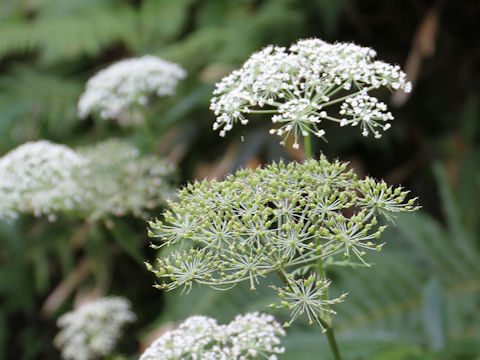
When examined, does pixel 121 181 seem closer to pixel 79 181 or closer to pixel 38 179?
pixel 79 181

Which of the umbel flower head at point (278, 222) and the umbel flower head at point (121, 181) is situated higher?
the umbel flower head at point (121, 181)

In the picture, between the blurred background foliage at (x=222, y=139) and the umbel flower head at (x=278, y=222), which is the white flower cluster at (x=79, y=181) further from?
the umbel flower head at (x=278, y=222)

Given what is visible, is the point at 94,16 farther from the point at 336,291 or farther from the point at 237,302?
the point at 336,291

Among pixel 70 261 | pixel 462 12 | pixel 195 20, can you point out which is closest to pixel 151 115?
pixel 195 20

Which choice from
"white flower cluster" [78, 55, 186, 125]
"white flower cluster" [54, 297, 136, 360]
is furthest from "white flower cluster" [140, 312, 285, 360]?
"white flower cluster" [78, 55, 186, 125]

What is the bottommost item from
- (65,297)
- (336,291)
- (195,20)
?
(336,291)

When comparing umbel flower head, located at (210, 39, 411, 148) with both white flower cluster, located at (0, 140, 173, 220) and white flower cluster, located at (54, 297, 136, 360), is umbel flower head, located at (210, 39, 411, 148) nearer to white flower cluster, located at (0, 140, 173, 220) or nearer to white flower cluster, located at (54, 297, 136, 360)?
white flower cluster, located at (0, 140, 173, 220)

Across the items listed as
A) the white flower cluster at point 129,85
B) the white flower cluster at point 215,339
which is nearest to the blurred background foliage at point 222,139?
the white flower cluster at point 129,85
